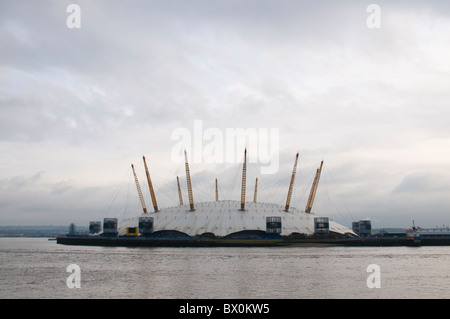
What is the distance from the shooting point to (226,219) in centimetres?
14288

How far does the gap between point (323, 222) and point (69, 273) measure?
306ft

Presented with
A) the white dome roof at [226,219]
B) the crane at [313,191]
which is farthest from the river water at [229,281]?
the crane at [313,191]

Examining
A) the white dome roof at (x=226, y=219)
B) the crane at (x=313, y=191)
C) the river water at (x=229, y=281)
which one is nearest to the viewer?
the river water at (x=229, y=281)

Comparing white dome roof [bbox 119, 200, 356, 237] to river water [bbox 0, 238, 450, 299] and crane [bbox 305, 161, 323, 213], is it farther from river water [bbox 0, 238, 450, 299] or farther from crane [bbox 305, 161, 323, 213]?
river water [bbox 0, 238, 450, 299]

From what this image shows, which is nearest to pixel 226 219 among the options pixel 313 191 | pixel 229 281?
pixel 313 191

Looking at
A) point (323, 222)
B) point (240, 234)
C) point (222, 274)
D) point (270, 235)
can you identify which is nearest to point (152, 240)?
point (240, 234)

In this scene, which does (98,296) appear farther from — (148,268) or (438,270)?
(438,270)

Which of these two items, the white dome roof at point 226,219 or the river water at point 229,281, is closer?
the river water at point 229,281

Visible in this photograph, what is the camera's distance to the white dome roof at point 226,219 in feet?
454

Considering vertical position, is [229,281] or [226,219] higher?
[226,219]

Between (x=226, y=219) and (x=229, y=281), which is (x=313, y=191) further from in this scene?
(x=229, y=281)

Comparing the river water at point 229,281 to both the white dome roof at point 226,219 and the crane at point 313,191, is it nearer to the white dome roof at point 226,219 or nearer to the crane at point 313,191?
the white dome roof at point 226,219

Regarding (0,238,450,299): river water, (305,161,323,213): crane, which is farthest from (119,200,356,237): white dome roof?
(0,238,450,299): river water
